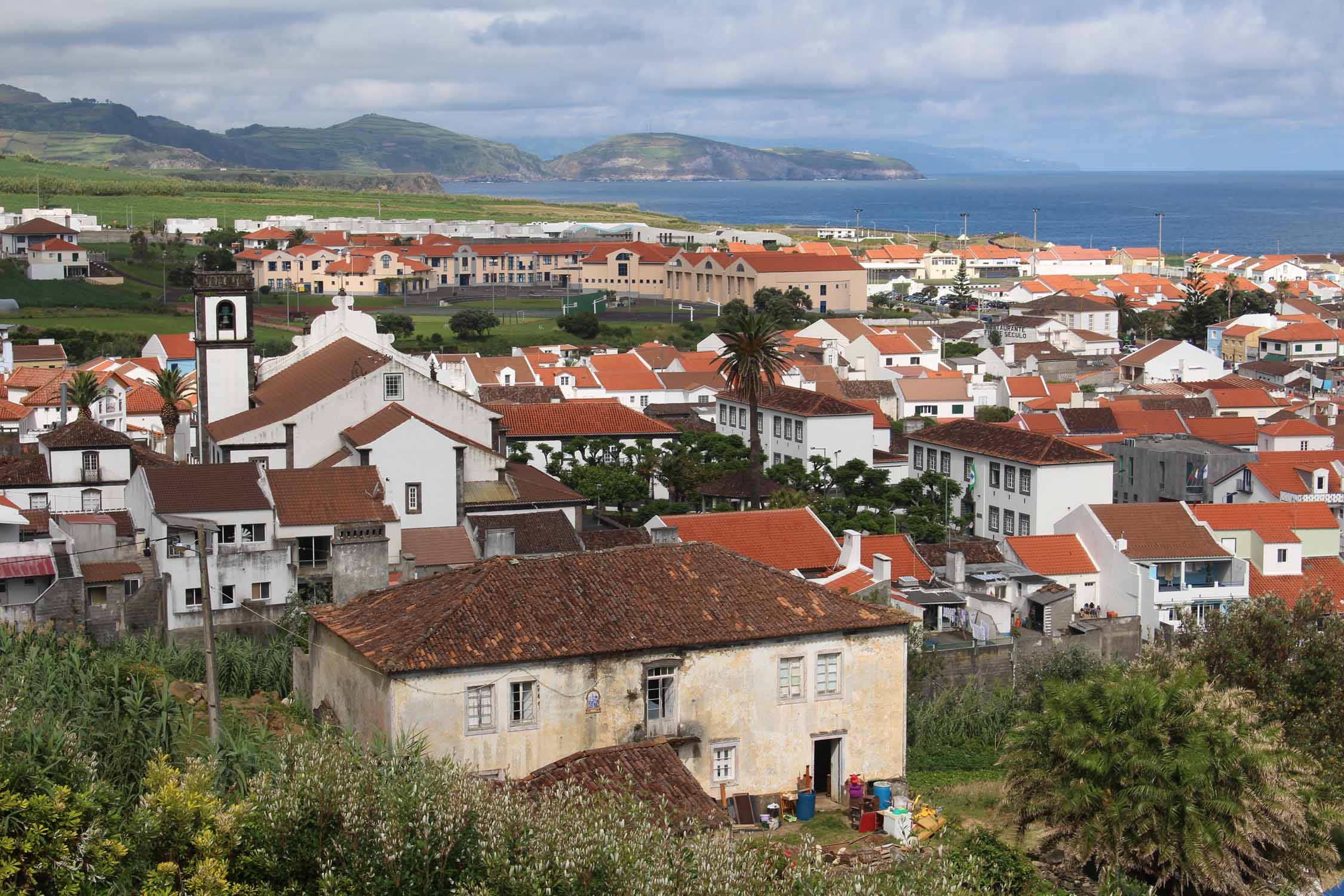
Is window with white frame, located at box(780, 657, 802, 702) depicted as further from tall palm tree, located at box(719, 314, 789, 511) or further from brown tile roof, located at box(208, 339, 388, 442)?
tall palm tree, located at box(719, 314, 789, 511)

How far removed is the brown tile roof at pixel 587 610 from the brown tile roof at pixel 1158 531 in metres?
19.1

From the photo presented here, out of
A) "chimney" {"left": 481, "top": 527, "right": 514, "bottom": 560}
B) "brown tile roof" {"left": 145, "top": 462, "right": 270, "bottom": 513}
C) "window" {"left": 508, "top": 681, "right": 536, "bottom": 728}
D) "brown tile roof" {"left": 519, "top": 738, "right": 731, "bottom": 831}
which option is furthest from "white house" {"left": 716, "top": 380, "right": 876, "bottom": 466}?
"brown tile roof" {"left": 519, "top": 738, "right": 731, "bottom": 831}

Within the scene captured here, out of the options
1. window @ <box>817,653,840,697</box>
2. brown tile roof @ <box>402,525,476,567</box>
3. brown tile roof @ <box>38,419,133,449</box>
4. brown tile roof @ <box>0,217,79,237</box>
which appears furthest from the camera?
brown tile roof @ <box>0,217,79,237</box>

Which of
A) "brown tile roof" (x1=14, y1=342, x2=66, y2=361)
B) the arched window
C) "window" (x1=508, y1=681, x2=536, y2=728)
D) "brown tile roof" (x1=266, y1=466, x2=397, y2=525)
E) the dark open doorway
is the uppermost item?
the arched window

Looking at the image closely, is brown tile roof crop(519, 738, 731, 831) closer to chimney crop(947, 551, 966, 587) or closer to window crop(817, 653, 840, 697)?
window crop(817, 653, 840, 697)

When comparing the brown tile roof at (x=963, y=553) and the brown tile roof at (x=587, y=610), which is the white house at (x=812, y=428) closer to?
the brown tile roof at (x=963, y=553)

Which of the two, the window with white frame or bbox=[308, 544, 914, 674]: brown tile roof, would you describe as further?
the window with white frame

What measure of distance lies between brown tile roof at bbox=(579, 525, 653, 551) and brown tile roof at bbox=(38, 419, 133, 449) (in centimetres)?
1515

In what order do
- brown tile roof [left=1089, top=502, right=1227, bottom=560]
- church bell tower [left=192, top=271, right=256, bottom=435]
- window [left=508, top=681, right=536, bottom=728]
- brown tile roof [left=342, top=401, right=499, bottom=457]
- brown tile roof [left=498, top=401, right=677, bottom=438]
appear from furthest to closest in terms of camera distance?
1. brown tile roof [left=498, top=401, right=677, bottom=438]
2. church bell tower [left=192, top=271, right=256, bottom=435]
3. brown tile roof [left=342, top=401, right=499, bottom=457]
4. brown tile roof [left=1089, top=502, right=1227, bottom=560]
5. window [left=508, top=681, right=536, bottom=728]

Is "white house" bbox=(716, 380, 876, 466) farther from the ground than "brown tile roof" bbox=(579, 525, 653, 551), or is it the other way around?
"white house" bbox=(716, 380, 876, 466)

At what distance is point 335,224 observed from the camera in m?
186

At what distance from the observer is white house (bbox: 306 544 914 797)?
24094mm

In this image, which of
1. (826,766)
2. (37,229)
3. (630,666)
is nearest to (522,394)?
(826,766)

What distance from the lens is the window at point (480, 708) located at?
2402 centimetres
